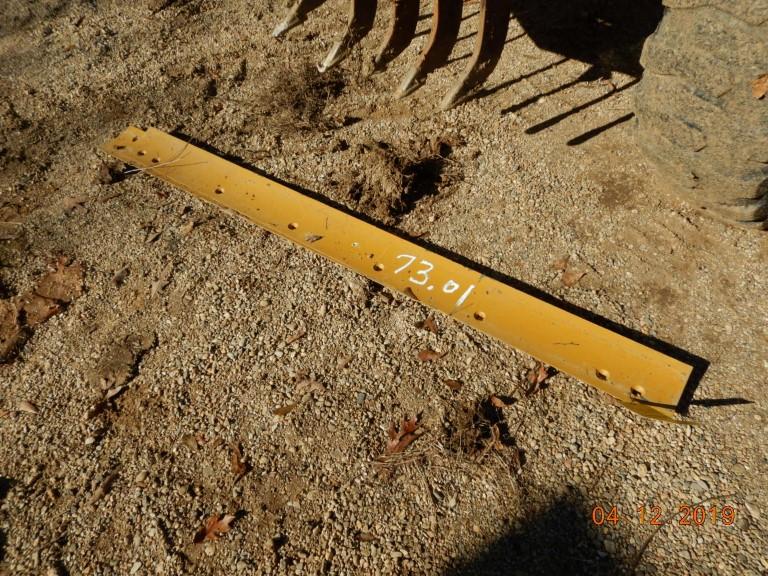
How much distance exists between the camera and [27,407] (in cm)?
214

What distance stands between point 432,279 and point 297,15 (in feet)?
7.04

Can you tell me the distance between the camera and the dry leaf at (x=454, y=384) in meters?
2.07

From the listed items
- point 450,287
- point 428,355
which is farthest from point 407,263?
point 428,355

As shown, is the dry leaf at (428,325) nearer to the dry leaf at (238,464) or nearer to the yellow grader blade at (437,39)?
the dry leaf at (238,464)

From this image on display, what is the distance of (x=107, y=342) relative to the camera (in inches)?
90.6

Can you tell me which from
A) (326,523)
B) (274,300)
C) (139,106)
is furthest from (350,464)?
(139,106)

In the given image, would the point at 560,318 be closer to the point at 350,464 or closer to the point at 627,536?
the point at 627,536

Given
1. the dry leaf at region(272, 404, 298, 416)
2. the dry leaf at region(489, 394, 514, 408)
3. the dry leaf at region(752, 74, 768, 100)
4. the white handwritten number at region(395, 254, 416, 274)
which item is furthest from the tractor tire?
the dry leaf at region(272, 404, 298, 416)

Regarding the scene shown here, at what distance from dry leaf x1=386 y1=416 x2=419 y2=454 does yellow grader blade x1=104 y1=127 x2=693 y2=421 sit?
0.48 m

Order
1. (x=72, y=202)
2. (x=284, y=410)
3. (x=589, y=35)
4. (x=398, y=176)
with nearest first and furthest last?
(x=284, y=410) → (x=398, y=176) → (x=72, y=202) → (x=589, y=35)

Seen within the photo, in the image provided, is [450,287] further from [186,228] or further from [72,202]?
[72,202]

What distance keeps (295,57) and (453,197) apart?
162cm

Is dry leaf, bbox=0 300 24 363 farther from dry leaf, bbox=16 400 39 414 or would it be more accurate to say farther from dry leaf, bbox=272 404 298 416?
dry leaf, bbox=272 404 298 416

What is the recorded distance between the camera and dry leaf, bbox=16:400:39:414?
213cm
